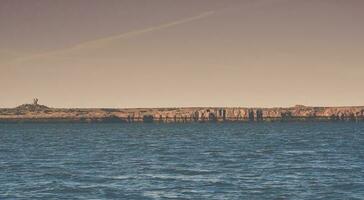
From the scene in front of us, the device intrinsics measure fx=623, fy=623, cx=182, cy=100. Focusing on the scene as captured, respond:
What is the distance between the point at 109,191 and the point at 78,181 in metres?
7.15

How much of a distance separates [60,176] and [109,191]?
11.7 meters

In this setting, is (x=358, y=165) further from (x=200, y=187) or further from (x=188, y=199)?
(x=188, y=199)

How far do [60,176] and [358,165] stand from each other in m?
32.1

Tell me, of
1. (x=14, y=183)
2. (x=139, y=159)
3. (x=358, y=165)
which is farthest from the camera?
(x=139, y=159)

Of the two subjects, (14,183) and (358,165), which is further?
(358,165)

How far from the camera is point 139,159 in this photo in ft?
257

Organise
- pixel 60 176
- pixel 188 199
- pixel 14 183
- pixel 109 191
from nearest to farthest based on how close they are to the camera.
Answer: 1. pixel 188 199
2. pixel 109 191
3. pixel 14 183
4. pixel 60 176

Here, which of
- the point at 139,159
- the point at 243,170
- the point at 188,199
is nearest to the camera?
the point at 188,199

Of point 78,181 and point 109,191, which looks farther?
point 78,181

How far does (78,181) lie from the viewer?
5406cm

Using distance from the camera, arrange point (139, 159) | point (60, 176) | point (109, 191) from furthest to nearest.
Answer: point (139, 159), point (60, 176), point (109, 191)

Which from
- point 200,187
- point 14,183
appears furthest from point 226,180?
point 14,183

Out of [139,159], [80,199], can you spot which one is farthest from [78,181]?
[139,159]

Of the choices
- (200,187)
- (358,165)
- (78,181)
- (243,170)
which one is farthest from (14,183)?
(358,165)
